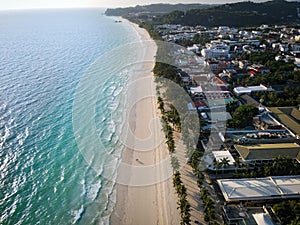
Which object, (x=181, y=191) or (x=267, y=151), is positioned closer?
(x=181, y=191)

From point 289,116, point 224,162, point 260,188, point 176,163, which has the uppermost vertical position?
point 289,116

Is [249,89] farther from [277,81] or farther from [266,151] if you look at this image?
[266,151]

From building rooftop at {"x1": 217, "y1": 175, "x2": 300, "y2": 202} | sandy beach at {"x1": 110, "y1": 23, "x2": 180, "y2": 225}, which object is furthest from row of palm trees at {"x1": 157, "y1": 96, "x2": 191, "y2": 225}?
building rooftop at {"x1": 217, "y1": 175, "x2": 300, "y2": 202}

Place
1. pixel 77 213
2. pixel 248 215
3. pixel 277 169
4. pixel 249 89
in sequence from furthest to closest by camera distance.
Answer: pixel 249 89 < pixel 277 169 < pixel 77 213 < pixel 248 215

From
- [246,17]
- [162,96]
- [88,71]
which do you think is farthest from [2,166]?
[246,17]

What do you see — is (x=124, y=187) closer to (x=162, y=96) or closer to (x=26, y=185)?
(x=26, y=185)

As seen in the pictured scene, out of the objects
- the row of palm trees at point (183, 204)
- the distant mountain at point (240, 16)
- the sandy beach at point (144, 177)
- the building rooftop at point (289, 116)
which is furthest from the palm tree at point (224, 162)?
the distant mountain at point (240, 16)

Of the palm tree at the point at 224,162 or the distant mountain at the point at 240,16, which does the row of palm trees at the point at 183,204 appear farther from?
the distant mountain at the point at 240,16

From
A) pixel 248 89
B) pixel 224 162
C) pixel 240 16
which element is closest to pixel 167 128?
pixel 224 162
